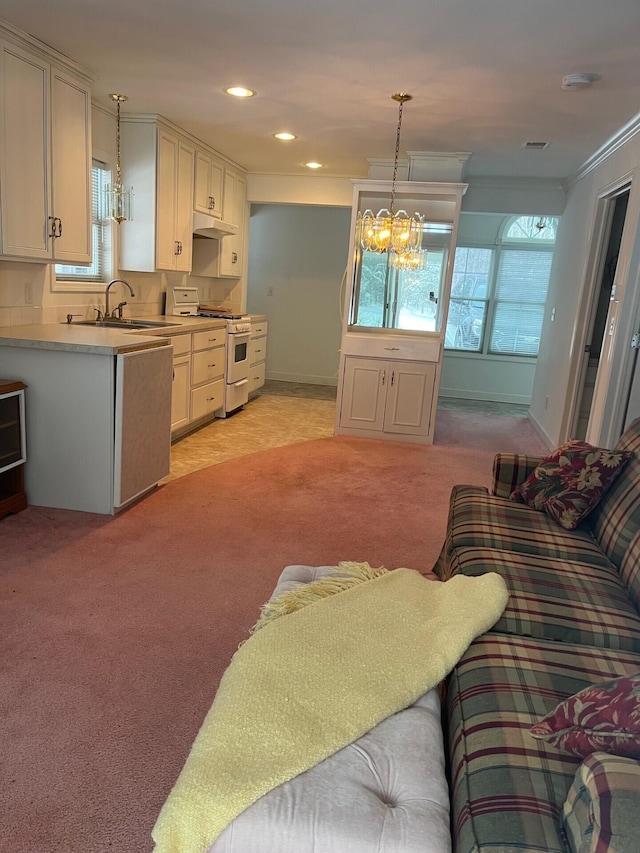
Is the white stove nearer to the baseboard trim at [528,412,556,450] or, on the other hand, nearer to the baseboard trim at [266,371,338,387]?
the baseboard trim at [266,371,338,387]

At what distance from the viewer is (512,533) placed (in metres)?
2.32

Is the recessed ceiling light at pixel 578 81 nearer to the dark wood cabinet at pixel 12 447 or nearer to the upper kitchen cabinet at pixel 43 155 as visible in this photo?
the upper kitchen cabinet at pixel 43 155

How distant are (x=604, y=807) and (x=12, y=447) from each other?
122 inches

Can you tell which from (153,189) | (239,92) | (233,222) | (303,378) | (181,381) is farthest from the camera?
(303,378)

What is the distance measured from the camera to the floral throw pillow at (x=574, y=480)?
7.94ft

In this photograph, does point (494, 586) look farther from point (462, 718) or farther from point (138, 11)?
point (138, 11)

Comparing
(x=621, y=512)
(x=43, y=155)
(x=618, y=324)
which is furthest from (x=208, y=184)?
(x=621, y=512)

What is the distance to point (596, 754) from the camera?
1007mm

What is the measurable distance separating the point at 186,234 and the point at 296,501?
112 inches

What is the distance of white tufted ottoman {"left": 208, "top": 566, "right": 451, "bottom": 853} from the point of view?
3.39 ft

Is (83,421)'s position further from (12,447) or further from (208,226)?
(208,226)

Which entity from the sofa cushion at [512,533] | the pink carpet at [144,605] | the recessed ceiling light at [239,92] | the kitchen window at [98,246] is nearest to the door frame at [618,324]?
the pink carpet at [144,605]

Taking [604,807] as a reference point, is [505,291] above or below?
above

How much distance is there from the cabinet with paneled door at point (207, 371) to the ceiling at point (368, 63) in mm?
1679
